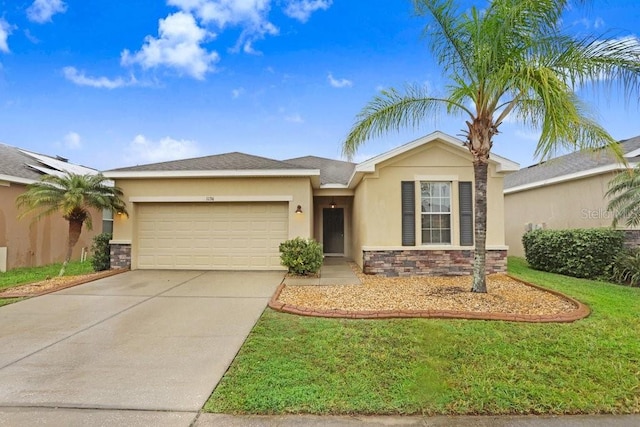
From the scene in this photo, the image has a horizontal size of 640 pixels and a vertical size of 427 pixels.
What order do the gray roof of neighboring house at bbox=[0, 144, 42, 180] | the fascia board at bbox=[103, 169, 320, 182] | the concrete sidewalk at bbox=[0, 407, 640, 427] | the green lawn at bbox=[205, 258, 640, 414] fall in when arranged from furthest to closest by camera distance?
1. the gray roof of neighboring house at bbox=[0, 144, 42, 180]
2. the fascia board at bbox=[103, 169, 320, 182]
3. the green lawn at bbox=[205, 258, 640, 414]
4. the concrete sidewalk at bbox=[0, 407, 640, 427]

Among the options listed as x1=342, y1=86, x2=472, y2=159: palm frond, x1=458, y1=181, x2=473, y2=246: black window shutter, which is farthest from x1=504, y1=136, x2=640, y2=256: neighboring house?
x1=342, y1=86, x2=472, y2=159: palm frond

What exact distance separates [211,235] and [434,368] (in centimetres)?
887

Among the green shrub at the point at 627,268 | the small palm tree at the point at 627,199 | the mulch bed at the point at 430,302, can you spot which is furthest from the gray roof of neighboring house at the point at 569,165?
the mulch bed at the point at 430,302

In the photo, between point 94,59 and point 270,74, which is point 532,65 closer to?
point 270,74

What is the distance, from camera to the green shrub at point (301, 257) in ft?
31.8

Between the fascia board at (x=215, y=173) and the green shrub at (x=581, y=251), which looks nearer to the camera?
the green shrub at (x=581, y=251)

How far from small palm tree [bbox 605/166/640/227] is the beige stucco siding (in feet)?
29.5

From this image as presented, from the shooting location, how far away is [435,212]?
1023 cm

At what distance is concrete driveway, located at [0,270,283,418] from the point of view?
3299 mm

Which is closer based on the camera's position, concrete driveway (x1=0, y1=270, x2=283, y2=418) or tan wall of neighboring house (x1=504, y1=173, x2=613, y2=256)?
concrete driveway (x1=0, y1=270, x2=283, y2=418)

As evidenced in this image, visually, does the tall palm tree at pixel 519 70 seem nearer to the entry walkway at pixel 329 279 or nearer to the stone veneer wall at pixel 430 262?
the stone veneer wall at pixel 430 262

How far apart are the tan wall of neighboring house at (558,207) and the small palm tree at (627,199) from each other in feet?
3.96

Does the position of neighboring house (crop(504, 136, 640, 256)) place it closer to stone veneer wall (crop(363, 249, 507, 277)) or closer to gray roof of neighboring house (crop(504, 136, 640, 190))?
gray roof of neighboring house (crop(504, 136, 640, 190))

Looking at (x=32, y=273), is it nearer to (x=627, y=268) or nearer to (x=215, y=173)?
(x=215, y=173)
